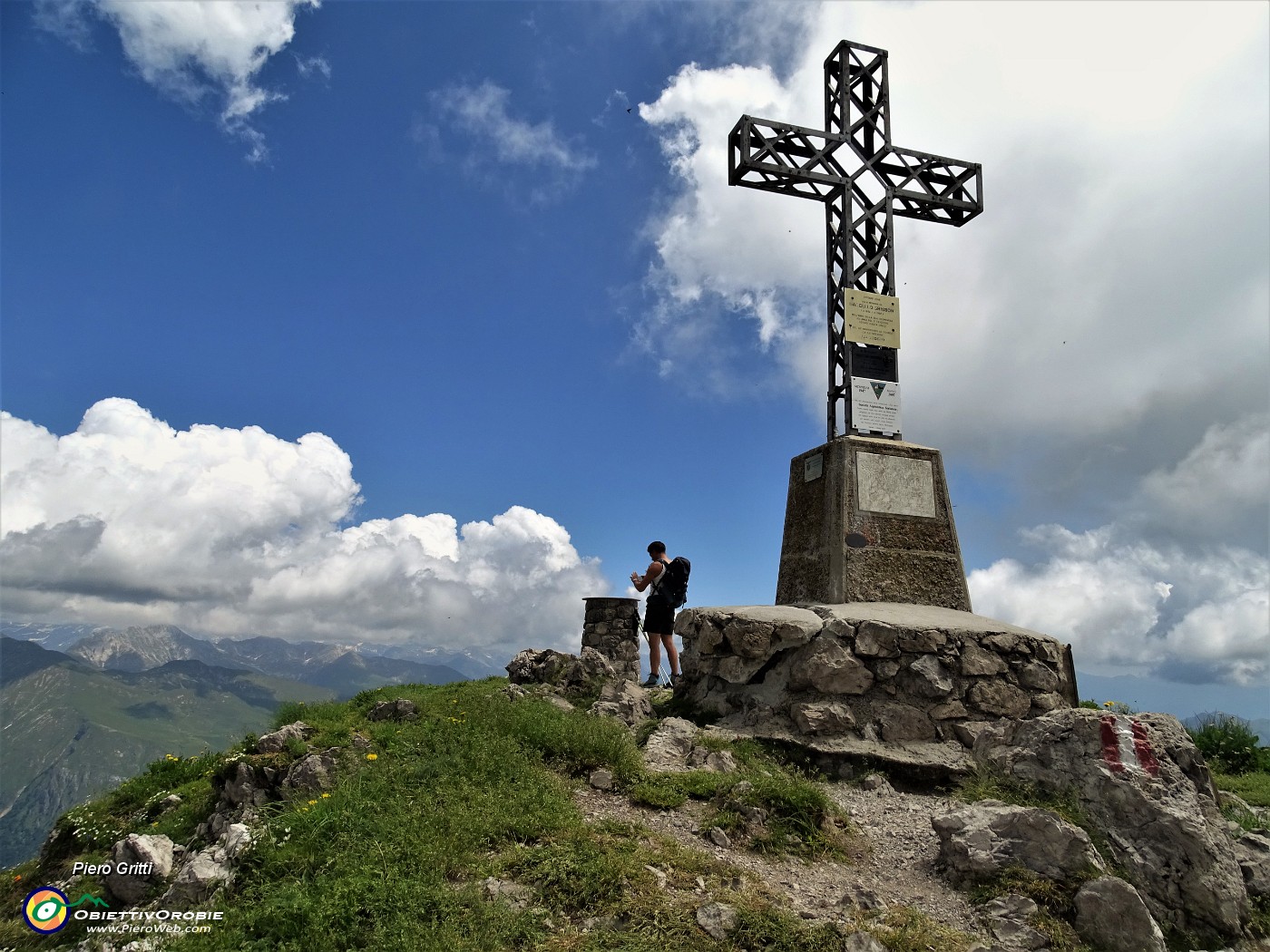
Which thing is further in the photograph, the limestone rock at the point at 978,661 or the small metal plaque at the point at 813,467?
the small metal plaque at the point at 813,467

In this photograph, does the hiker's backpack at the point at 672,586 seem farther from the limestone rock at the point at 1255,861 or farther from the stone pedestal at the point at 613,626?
the limestone rock at the point at 1255,861

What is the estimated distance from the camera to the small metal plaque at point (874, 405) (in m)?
11.4

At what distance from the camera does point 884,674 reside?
8.66m

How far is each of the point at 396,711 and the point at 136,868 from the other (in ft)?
10.1

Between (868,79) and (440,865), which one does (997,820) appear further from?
(868,79)

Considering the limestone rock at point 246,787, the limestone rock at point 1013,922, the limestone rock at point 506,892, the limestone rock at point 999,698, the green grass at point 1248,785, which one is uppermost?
the limestone rock at point 999,698

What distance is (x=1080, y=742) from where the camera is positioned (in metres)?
6.39

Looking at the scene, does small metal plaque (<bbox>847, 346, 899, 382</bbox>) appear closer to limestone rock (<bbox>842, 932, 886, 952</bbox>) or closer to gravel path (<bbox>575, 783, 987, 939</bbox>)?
gravel path (<bbox>575, 783, 987, 939</bbox>)

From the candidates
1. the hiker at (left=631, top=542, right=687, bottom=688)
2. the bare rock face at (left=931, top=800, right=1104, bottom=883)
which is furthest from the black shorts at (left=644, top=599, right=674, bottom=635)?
the bare rock face at (left=931, top=800, right=1104, bottom=883)

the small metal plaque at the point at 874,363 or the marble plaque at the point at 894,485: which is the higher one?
the small metal plaque at the point at 874,363

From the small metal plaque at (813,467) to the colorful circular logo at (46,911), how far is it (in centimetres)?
979

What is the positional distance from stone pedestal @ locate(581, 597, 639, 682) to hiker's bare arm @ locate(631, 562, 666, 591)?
5.04 m

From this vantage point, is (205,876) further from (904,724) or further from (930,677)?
(930,677)

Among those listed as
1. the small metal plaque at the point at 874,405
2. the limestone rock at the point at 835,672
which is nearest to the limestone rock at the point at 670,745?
the limestone rock at the point at 835,672
